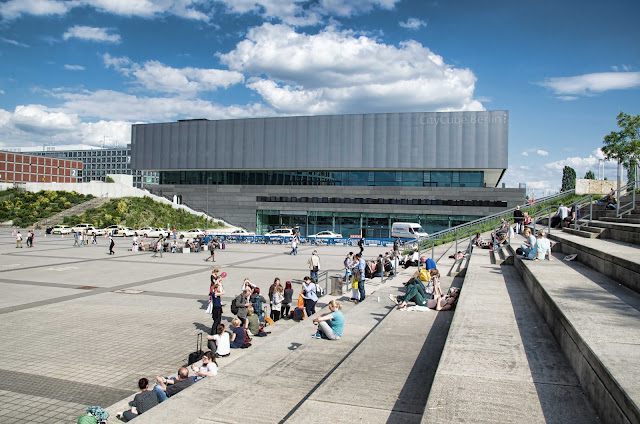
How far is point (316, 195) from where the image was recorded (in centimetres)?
6269

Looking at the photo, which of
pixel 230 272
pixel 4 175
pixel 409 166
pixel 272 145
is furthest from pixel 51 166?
pixel 230 272

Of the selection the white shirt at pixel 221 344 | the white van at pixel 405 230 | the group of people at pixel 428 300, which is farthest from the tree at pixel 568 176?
the white shirt at pixel 221 344

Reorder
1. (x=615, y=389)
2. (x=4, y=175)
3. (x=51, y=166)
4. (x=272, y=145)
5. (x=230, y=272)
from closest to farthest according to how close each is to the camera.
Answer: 1. (x=615, y=389)
2. (x=230, y=272)
3. (x=272, y=145)
4. (x=4, y=175)
5. (x=51, y=166)

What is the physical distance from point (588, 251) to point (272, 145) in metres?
57.1

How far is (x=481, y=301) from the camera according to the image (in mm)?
9438

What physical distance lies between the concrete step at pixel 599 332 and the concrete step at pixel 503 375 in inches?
7.1

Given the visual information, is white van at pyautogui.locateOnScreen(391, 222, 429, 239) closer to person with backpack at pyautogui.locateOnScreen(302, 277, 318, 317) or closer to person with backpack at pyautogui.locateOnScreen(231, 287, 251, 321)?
person with backpack at pyautogui.locateOnScreen(302, 277, 318, 317)

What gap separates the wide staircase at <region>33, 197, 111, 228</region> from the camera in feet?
197

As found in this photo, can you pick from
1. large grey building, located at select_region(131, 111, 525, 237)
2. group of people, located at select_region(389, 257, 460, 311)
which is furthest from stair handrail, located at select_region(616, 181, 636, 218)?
large grey building, located at select_region(131, 111, 525, 237)

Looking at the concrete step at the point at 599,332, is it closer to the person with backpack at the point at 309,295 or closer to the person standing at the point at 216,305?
the person with backpack at the point at 309,295

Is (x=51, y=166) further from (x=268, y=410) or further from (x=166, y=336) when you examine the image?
(x=268, y=410)

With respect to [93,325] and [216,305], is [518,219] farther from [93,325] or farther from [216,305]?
[93,325]

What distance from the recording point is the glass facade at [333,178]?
59.2m

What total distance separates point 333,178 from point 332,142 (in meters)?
4.99
